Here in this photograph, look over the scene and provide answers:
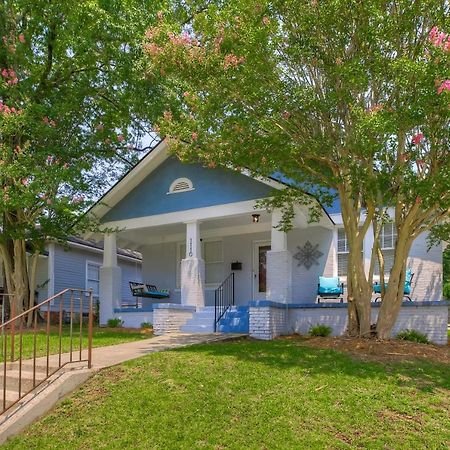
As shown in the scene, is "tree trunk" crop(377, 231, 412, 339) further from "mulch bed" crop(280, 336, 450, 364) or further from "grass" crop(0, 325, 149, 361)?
"grass" crop(0, 325, 149, 361)

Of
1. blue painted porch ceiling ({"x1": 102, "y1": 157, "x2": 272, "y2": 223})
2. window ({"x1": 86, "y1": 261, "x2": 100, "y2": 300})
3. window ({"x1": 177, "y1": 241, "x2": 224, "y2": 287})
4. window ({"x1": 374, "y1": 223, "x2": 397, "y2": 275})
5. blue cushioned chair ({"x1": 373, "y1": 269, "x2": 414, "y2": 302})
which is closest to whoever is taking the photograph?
blue cushioned chair ({"x1": 373, "y1": 269, "x2": 414, "y2": 302})

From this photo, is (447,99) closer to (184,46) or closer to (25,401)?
(184,46)

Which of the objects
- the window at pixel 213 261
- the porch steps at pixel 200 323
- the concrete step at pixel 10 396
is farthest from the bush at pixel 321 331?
the concrete step at pixel 10 396

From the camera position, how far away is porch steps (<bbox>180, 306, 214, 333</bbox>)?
13039 millimetres

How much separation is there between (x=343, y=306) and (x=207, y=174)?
5.02 metres

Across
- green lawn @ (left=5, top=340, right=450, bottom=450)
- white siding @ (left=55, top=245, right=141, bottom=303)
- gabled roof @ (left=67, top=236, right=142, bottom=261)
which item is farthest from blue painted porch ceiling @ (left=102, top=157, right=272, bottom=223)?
white siding @ (left=55, top=245, right=141, bottom=303)

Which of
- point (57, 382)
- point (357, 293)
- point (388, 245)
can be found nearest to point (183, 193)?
point (388, 245)

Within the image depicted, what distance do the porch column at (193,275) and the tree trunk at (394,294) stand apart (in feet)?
17.7

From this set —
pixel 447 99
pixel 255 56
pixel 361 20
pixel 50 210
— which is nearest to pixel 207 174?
pixel 50 210

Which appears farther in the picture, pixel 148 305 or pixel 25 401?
pixel 148 305

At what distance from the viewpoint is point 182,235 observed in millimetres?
17234

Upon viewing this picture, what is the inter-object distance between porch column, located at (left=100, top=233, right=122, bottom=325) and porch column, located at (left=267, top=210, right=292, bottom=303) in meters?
5.13

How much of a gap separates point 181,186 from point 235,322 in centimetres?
415

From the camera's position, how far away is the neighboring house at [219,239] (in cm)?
1351
